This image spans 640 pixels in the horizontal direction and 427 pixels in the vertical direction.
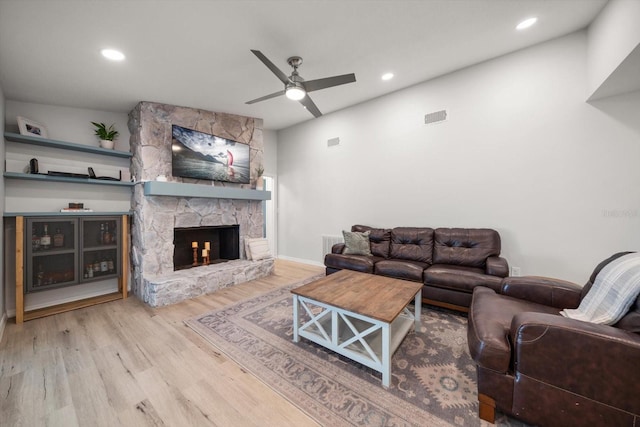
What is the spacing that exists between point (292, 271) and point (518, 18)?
14.6 feet

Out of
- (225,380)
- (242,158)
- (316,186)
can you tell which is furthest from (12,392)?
(316,186)

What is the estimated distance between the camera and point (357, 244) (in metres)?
3.61

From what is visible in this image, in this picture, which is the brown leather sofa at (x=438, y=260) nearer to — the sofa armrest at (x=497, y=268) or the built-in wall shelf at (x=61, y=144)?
the sofa armrest at (x=497, y=268)

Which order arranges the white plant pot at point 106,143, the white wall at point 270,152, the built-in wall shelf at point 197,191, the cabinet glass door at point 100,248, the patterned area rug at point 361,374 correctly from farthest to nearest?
the white wall at point 270,152 < the white plant pot at point 106,143 < the built-in wall shelf at point 197,191 < the cabinet glass door at point 100,248 < the patterned area rug at point 361,374

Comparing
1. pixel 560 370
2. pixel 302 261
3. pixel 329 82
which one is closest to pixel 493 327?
pixel 560 370

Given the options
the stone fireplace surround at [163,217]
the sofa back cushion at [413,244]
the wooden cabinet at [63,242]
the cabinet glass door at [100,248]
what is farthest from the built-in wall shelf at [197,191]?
the sofa back cushion at [413,244]

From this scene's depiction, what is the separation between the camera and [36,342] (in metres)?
2.15

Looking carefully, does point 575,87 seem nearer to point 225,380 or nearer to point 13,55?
point 225,380

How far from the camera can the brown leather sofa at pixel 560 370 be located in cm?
103

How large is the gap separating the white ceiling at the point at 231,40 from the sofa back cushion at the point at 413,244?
2.21 metres

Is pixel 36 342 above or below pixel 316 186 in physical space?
below

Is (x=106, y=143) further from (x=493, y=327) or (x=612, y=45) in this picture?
(x=612, y=45)

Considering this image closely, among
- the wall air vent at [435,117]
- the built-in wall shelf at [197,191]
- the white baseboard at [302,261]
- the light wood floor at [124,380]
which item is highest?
the wall air vent at [435,117]

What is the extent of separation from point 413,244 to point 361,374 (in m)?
2.12
